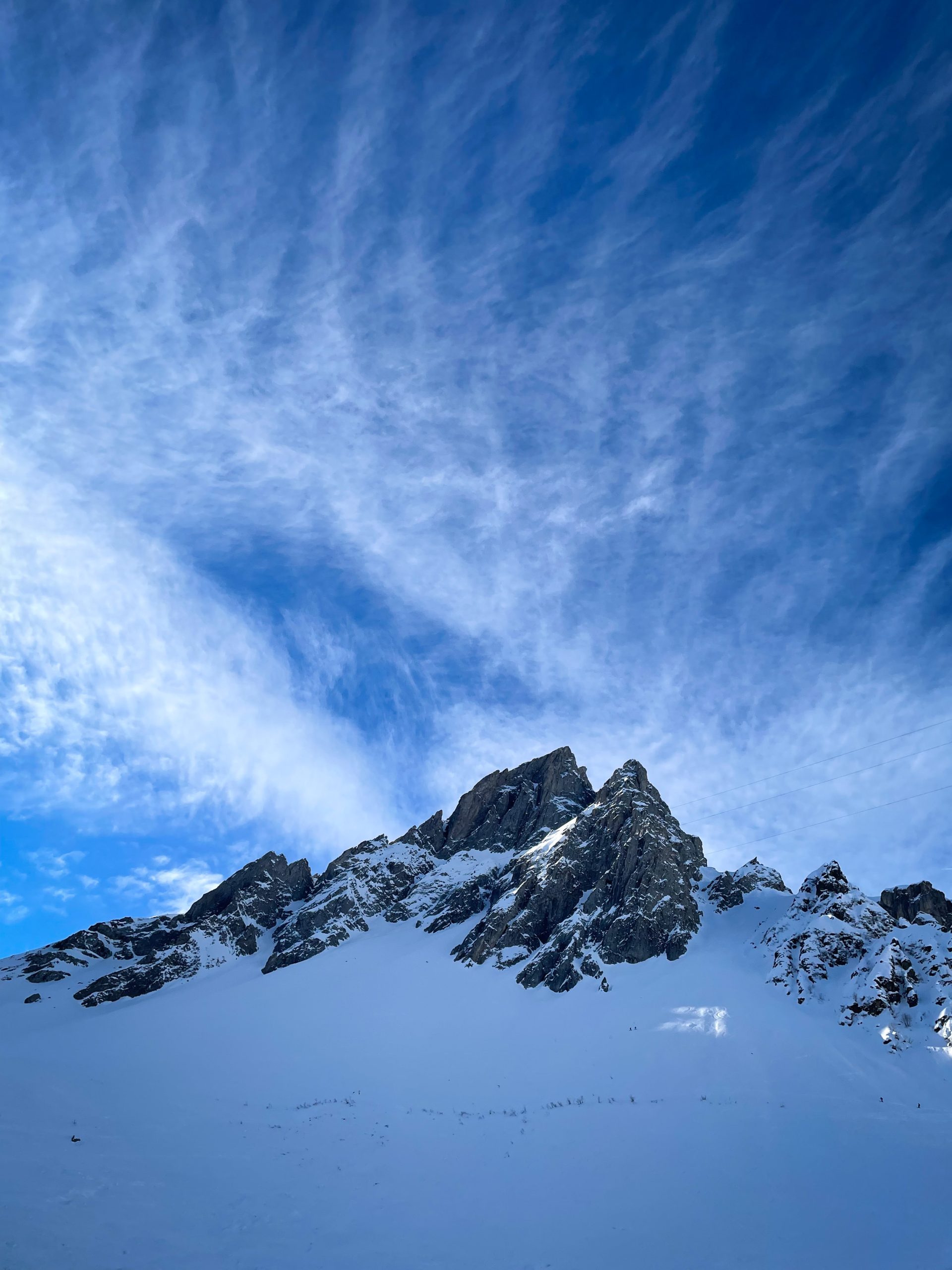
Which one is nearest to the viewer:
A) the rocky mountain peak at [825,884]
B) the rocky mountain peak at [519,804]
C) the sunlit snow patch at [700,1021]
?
the sunlit snow patch at [700,1021]

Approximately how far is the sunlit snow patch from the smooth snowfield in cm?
17

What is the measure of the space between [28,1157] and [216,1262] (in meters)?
8.89

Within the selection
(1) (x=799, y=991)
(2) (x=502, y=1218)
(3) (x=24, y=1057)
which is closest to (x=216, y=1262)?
(2) (x=502, y=1218)

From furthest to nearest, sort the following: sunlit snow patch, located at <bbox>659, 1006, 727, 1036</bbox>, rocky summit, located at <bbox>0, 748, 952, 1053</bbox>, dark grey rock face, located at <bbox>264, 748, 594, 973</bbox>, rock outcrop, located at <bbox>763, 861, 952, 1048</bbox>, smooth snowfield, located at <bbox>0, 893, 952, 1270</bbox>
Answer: dark grey rock face, located at <bbox>264, 748, 594, 973</bbox> < rocky summit, located at <bbox>0, 748, 952, 1053</bbox> < rock outcrop, located at <bbox>763, 861, 952, 1048</bbox> < sunlit snow patch, located at <bbox>659, 1006, 727, 1036</bbox> < smooth snowfield, located at <bbox>0, 893, 952, 1270</bbox>

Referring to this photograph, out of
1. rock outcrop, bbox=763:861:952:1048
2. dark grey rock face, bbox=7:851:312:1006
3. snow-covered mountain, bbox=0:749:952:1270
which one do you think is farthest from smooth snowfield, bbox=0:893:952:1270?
dark grey rock face, bbox=7:851:312:1006

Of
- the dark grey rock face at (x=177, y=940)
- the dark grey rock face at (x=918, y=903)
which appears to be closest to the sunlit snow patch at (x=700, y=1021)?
the dark grey rock face at (x=918, y=903)

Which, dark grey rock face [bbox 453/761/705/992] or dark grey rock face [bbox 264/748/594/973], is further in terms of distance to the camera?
dark grey rock face [bbox 264/748/594/973]

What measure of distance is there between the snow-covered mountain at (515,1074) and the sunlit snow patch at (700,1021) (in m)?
0.32

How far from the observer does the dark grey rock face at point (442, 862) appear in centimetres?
7456

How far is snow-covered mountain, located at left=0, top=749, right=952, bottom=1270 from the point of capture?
15125 millimetres

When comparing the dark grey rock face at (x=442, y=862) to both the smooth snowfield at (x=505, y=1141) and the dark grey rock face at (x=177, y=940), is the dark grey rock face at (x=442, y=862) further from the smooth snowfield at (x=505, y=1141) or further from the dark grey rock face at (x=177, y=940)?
the smooth snowfield at (x=505, y=1141)

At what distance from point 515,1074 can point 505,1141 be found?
13.2 meters

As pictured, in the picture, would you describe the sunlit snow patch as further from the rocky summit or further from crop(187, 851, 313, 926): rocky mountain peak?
crop(187, 851, 313, 926): rocky mountain peak

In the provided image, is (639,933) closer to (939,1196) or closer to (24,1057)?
(939,1196)
